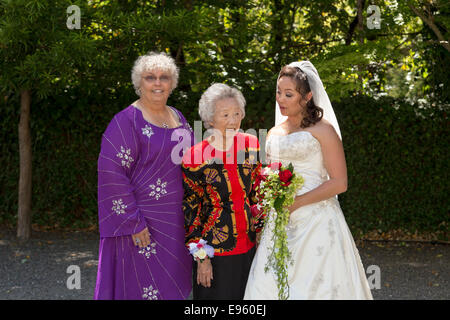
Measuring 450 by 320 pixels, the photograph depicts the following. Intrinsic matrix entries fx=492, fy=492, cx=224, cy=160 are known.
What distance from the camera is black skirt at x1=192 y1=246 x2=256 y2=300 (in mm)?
3014

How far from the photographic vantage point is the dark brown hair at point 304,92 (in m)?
3.01

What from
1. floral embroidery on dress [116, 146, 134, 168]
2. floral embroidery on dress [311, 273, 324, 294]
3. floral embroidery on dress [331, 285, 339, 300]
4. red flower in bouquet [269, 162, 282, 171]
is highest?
floral embroidery on dress [116, 146, 134, 168]

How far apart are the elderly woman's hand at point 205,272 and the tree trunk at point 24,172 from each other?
4.97 meters

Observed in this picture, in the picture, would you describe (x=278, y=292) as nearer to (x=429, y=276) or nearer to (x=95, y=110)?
(x=429, y=276)

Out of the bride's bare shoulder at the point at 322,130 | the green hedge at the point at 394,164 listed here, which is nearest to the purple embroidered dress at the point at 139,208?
the bride's bare shoulder at the point at 322,130

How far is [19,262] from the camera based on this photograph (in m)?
6.19

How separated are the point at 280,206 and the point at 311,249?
1.25 feet

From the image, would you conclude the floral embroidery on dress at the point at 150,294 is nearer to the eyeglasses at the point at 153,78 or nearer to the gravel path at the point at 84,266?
the eyeglasses at the point at 153,78

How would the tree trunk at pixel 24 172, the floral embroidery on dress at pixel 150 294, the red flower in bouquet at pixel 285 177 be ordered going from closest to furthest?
the red flower in bouquet at pixel 285 177
the floral embroidery on dress at pixel 150 294
the tree trunk at pixel 24 172

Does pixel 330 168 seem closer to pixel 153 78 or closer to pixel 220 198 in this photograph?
pixel 220 198

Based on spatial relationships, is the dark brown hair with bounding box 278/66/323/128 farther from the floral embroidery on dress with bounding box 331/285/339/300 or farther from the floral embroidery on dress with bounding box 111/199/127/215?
the floral embroidery on dress with bounding box 111/199/127/215

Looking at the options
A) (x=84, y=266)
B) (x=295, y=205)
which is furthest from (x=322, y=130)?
(x=84, y=266)

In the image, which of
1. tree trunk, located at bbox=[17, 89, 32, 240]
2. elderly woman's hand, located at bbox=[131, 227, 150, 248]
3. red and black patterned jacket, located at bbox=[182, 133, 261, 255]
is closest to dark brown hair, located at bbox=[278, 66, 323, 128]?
red and black patterned jacket, located at bbox=[182, 133, 261, 255]

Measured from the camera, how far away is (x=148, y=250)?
3199 millimetres
